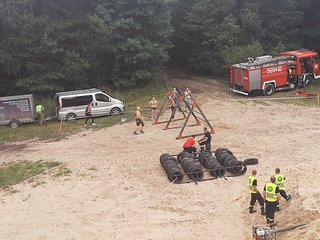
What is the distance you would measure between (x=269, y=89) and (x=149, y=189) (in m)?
18.7

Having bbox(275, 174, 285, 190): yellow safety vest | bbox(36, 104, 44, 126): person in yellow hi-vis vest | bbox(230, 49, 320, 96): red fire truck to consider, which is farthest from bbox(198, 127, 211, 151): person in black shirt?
bbox(230, 49, 320, 96): red fire truck

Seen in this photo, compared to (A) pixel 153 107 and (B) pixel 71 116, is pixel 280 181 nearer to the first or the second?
(A) pixel 153 107

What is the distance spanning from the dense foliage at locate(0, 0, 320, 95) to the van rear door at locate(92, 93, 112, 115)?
539cm

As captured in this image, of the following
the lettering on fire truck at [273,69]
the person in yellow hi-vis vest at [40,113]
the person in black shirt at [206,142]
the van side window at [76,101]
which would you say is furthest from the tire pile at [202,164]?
the lettering on fire truck at [273,69]

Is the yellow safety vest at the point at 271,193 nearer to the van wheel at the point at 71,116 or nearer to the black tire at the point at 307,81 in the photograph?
the van wheel at the point at 71,116

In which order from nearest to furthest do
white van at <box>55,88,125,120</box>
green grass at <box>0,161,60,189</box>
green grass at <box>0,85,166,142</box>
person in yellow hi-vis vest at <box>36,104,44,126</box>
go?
green grass at <box>0,161,60,189</box>
green grass at <box>0,85,166,142</box>
person in yellow hi-vis vest at <box>36,104,44,126</box>
white van at <box>55,88,125,120</box>

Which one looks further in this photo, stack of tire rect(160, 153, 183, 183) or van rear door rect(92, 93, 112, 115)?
van rear door rect(92, 93, 112, 115)

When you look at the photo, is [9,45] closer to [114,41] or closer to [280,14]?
[114,41]

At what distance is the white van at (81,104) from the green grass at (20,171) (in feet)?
26.9

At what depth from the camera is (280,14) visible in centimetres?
4366

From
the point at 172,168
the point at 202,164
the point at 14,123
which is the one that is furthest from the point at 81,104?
the point at 172,168

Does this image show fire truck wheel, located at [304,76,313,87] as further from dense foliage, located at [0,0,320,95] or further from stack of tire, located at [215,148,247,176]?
stack of tire, located at [215,148,247,176]

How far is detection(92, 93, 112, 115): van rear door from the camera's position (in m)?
31.2

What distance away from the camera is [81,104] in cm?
3109
